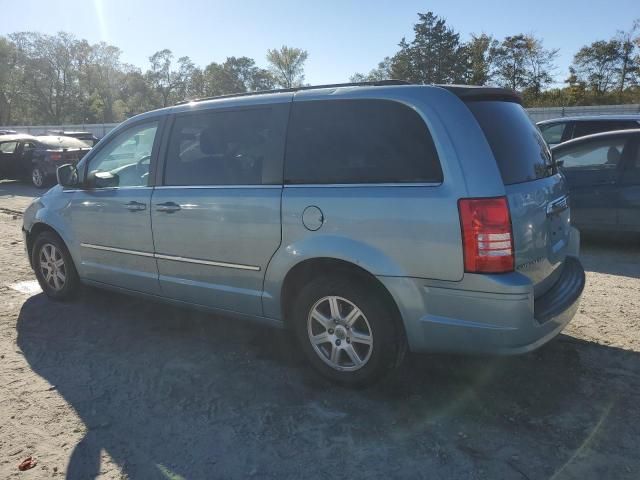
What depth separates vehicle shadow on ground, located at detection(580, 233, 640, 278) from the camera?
592cm

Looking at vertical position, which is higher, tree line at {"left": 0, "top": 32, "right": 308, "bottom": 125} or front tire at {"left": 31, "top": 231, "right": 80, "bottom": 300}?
tree line at {"left": 0, "top": 32, "right": 308, "bottom": 125}

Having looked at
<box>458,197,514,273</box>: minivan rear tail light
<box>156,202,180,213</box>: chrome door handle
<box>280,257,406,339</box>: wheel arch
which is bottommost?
<box>280,257,406,339</box>: wheel arch

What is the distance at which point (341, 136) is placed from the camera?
3301 mm

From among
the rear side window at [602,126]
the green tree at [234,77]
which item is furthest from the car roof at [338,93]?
the green tree at [234,77]

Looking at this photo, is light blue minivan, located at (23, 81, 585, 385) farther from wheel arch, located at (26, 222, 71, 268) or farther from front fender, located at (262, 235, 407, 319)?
wheel arch, located at (26, 222, 71, 268)

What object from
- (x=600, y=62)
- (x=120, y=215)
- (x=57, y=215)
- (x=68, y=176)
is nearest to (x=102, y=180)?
(x=120, y=215)

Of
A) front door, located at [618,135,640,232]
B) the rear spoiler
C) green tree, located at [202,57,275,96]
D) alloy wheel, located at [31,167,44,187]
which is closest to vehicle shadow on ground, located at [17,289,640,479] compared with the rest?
the rear spoiler

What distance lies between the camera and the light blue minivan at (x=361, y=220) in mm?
2848

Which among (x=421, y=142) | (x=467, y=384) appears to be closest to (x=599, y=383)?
(x=467, y=384)

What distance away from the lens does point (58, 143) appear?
16078 millimetres

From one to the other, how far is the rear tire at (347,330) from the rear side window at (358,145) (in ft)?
2.18

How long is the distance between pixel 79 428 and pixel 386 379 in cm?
190

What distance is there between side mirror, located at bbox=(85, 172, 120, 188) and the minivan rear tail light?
307cm

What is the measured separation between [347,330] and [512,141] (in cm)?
154
